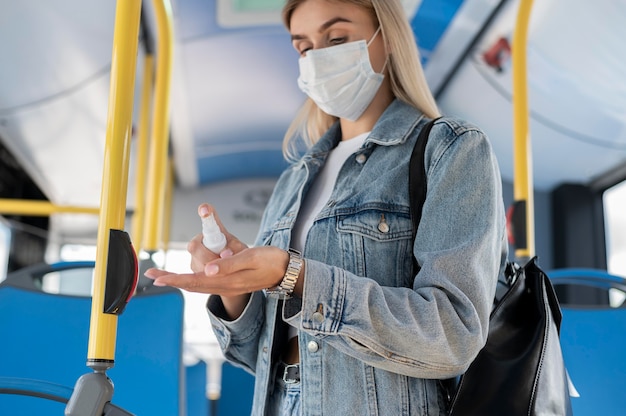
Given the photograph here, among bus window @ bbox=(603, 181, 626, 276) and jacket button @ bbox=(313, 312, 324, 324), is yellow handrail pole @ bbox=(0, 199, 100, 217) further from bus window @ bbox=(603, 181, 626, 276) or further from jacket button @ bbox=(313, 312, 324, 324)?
bus window @ bbox=(603, 181, 626, 276)

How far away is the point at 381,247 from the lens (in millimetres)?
1357

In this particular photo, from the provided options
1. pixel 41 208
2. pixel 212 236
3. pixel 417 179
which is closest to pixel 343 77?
pixel 417 179

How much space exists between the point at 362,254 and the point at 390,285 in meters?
0.08

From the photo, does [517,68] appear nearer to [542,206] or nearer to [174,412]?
[174,412]

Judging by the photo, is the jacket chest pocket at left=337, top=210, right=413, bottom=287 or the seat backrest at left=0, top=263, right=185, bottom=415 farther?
the seat backrest at left=0, top=263, right=185, bottom=415

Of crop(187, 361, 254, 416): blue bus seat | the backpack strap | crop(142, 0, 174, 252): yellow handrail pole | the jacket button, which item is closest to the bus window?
crop(187, 361, 254, 416): blue bus seat

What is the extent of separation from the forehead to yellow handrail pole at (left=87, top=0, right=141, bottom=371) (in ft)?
1.46

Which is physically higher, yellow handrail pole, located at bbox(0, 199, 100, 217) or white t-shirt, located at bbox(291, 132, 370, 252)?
yellow handrail pole, located at bbox(0, 199, 100, 217)

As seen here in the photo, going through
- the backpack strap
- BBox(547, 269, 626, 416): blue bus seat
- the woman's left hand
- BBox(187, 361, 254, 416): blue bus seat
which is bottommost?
BBox(187, 361, 254, 416): blue bus seat

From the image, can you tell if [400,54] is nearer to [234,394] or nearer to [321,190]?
[321,190]

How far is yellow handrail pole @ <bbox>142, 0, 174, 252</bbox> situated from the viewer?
2504 millimetres

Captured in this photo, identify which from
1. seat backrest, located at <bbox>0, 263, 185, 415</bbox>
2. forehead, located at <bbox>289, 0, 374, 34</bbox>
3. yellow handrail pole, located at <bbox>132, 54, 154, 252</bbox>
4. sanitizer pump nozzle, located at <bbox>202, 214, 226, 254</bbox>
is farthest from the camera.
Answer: yellow handrail pole, located at <bbox>132, 54, 154, 252</bbox>

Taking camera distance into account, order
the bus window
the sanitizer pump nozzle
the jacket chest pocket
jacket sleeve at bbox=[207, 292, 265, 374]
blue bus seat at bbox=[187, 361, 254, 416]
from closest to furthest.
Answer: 1. the sanitizer pump nozzle
2. the jacket chest pocket
3. jacket sleeve at bbox=[207, 292, 265, 374]
4. blue bus seat at bbox=[187, 361, 254, 416]
5. the bus window

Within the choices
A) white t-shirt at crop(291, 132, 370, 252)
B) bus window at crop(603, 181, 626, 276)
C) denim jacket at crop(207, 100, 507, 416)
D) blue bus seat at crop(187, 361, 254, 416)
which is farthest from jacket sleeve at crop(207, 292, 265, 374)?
bus window at crop(603, 181, 626, 276)
